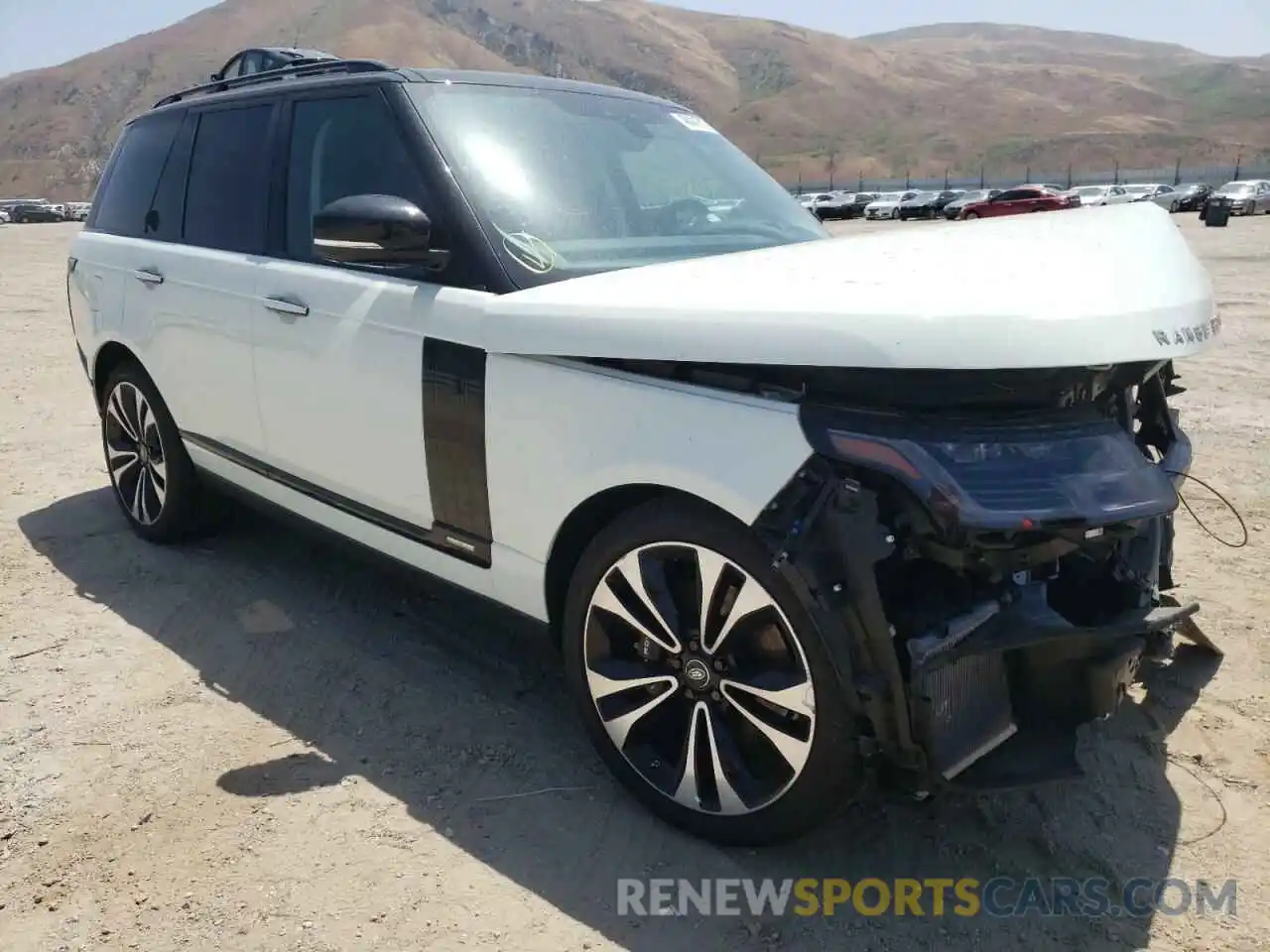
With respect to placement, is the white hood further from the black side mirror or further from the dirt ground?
the black side mirror

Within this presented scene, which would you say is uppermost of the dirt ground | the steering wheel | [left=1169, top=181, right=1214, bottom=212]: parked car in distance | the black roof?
the black roof

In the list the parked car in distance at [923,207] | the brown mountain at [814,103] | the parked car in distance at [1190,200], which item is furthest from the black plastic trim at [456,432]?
the brown mountain at [814,103]

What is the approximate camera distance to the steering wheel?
3369 millimetres

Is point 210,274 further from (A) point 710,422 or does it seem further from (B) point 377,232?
(A) point 710,422

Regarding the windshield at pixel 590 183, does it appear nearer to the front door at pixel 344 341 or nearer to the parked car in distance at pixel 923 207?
the front door at pixel 344 341

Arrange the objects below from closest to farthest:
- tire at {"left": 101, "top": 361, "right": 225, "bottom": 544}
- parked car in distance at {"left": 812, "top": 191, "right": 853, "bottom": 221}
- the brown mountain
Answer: tire at {"left": 101, "top": 361, "right": 225, "bottom": 544}, parked car in distance at {"left": 812, "top": 191, "right": 853, "bottom": 221}, the brown mountain

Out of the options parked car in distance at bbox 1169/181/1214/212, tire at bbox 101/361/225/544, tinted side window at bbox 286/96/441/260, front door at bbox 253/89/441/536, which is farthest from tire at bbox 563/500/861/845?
parked car in distance at bbox 1169/181/1214/212

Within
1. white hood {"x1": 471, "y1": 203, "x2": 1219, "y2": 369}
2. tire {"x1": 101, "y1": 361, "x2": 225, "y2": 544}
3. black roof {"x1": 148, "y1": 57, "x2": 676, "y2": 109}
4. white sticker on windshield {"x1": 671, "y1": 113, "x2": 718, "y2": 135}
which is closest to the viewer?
white hood {"x1": 471, "y1": 203, "x2": 1219, "y2": 369}

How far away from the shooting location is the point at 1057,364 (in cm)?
199

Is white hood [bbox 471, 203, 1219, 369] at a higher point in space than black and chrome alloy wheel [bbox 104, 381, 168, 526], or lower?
higher

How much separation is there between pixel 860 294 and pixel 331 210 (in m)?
1.51

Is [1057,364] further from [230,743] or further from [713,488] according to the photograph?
[230,743]

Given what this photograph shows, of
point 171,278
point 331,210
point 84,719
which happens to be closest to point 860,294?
point 331,210

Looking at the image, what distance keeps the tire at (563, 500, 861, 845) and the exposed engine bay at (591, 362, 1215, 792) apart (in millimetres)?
107
